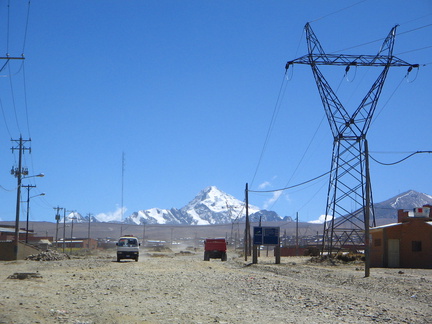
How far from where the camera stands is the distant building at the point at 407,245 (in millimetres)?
47000

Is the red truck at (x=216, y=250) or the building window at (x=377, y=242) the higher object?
the building window at (x=377, y=242)

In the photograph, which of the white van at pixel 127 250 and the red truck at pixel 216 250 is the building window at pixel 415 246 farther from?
the white van at pixel 127 250

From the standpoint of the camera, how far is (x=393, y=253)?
159 feet

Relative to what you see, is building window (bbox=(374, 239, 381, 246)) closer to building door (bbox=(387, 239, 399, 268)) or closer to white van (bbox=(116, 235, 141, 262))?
building door (bbox=(387, 239, 399, 268))

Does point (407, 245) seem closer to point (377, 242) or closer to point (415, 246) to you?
point (415, 246)

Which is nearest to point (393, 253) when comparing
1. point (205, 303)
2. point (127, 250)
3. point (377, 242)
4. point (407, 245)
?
point (407, 245)

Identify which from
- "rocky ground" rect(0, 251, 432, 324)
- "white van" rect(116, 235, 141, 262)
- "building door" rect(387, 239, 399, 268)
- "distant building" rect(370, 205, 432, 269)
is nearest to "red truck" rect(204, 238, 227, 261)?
"white van" rect(116, 235, 141, 262)

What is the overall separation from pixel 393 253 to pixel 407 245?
130 cm

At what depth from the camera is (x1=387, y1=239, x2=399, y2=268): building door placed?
1901 inches

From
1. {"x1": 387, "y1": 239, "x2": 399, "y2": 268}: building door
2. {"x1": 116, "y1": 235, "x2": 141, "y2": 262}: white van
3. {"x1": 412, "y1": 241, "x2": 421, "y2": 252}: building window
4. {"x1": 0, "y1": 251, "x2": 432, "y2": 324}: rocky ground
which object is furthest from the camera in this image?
{"x1": 116, "y1": 235, "x2": 141, "y2": 262}: white van

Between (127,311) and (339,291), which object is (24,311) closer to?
(127,311)

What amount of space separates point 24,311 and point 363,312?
8.76 metres

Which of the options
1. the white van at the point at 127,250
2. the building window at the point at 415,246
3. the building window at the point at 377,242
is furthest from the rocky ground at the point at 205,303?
the white van at the point at 127,250

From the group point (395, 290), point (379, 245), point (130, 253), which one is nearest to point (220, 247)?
point (130, 253)
